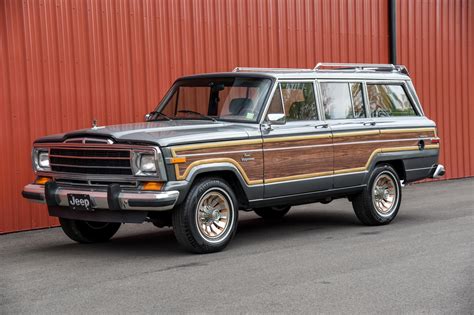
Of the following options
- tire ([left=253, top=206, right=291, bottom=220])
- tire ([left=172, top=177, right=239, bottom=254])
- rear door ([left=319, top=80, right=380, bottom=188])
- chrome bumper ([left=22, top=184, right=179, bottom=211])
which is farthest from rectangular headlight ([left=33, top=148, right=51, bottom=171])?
tire ([left=253, top=206, right=291, bottom=220])

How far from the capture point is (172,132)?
7.85 m

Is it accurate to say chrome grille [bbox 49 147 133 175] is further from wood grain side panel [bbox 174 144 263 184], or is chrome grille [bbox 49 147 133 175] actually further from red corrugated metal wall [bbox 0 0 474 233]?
red corrugated metal wall [bbox 0 0 474 233]

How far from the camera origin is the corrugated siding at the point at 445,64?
52.2 ft

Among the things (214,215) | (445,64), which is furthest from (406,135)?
(445,64)

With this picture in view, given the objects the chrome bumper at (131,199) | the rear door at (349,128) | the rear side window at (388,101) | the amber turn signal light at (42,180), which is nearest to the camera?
the chrome bumper at (131,199)

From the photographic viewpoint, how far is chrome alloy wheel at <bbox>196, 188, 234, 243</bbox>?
25.9 feet

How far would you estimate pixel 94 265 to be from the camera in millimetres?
7527

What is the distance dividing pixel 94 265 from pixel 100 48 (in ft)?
14.3

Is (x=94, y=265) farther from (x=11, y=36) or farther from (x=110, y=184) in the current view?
(x=11, y=36)

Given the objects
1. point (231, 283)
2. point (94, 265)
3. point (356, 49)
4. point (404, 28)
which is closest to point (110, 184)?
point (94, 265)

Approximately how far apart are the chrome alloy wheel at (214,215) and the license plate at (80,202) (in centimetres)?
108

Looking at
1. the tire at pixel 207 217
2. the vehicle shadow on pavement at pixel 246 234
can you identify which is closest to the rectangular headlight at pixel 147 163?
the tire at pixel 207 217

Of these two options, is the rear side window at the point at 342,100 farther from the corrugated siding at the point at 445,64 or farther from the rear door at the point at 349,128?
the corrugated siding at the point at 445,64

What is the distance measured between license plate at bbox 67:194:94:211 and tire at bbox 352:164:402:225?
3.58 meters
